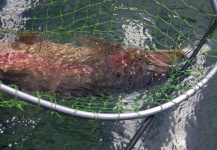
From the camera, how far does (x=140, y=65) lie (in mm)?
3025

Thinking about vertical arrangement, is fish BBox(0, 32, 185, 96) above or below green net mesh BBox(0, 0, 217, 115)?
below

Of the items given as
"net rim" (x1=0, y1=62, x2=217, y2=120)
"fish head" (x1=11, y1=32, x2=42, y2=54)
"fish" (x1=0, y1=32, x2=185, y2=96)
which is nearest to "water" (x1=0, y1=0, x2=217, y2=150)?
"fish" (x1=0, y1=32, x2=185, y2=96)

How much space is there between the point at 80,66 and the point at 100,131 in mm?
572

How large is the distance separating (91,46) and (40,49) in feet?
1.18

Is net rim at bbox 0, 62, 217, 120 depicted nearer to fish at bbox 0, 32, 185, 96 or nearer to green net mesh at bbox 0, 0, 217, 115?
fish at bbox 0, 32, 185, 96

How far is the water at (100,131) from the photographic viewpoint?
3135 millimetres

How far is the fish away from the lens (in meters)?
2.88

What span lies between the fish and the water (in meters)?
0.29

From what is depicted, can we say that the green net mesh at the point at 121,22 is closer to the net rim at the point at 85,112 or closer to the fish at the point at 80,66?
the fish at the point at 80,66

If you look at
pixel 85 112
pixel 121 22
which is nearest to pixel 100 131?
pixel 85 112

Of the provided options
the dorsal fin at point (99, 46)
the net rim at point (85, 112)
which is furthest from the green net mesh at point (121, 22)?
the net rim at point (85, 112)

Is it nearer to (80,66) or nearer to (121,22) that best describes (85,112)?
(80,66)

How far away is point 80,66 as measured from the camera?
2926 millimetres

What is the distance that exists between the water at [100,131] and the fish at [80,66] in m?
0.29
